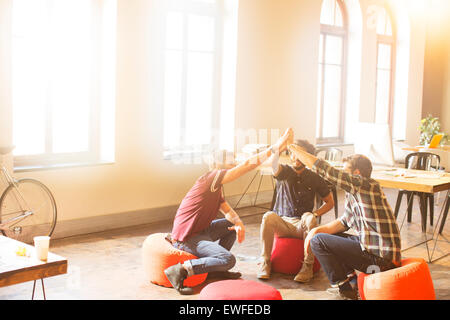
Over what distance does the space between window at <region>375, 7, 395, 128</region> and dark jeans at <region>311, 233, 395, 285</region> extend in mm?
6937

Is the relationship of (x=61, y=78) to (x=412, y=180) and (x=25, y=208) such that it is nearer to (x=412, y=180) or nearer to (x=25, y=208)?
(x=25, y=208)

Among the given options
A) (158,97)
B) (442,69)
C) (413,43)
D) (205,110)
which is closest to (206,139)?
(205,110)

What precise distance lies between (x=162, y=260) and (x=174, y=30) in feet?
11.4

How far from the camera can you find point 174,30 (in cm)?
704

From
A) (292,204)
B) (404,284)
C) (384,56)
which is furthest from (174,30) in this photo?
(384,56)

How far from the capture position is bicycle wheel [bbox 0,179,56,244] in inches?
213

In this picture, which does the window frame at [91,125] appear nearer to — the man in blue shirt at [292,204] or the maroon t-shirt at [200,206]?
the maroon t-shirt at [200,206]

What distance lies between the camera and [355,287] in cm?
430

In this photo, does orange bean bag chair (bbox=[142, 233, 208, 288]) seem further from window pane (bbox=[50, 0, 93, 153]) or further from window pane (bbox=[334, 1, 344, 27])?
window pane (bbox=[334, 1, 344, 27])

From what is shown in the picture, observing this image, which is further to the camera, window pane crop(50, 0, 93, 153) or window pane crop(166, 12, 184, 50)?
window pane crop(166, 12, 184, 50)

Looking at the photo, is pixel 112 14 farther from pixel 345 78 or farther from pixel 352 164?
pixel 345 78

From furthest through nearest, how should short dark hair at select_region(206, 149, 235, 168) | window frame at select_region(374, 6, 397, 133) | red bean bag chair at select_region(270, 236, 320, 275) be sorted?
window frame at select_region(374, 6, 397, 133)
red bean bag chair at select_region(270, 236, 320, 275)
short dark hair at select_region(206, 149, 235, 168)

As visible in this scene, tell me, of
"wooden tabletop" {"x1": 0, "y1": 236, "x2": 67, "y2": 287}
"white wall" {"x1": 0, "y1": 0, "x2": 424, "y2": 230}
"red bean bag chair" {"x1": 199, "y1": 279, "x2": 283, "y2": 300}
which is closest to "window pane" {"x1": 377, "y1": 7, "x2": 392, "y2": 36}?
"white wall" {"x1": 0, "y1": 0, "x2": 424, "y2": 230}

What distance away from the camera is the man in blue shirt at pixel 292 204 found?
483 centimetres
